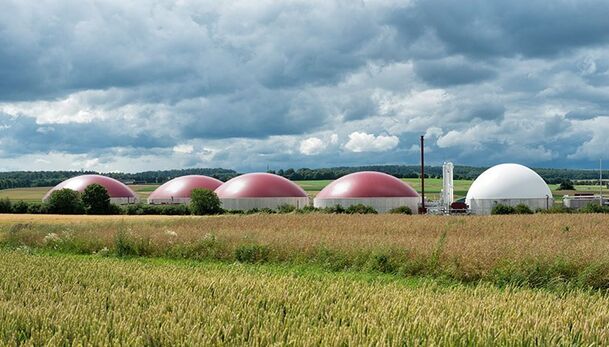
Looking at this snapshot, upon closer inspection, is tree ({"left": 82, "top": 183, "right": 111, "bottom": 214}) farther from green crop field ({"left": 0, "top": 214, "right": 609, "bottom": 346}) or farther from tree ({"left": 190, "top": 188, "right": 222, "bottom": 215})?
green crop field ({"left": 0, "top": 214, "right": 609, "bottom": 346})

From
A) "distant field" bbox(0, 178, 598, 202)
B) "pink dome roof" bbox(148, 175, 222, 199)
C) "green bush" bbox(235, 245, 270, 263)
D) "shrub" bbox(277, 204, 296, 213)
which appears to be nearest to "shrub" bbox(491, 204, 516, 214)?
"shrub" bbox(277, 204, 296, 213)

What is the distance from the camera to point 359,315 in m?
8.42

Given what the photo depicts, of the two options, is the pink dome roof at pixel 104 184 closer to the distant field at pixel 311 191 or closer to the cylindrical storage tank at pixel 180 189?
the cylindrical storage tank at pixel 180 189

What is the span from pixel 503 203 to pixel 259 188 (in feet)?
88.0

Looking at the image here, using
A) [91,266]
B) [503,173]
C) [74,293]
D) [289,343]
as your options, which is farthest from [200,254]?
[503,173]

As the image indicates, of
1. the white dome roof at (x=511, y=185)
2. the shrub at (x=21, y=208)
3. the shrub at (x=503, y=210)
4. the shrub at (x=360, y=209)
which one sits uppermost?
the white dome roof at (x=511, y=185)

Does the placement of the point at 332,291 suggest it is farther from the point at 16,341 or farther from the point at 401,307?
the point at 16,341

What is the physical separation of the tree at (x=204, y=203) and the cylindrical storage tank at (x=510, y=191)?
27.7 metres

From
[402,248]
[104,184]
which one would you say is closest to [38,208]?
[104,184]

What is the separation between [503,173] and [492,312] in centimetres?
6215

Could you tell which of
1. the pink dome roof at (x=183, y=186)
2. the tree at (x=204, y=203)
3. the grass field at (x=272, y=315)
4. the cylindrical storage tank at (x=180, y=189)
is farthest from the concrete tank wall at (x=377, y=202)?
the grass field at (x=272, y=315)

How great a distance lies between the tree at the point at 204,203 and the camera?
66250 millimetres

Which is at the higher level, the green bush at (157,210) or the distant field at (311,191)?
the distant field at (311,191)

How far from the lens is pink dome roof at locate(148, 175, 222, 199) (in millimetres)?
81125
